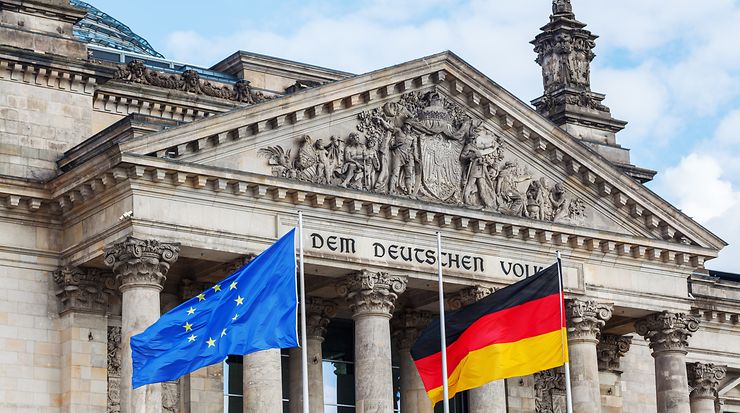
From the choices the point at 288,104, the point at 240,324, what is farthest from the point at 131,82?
the point at 240,324

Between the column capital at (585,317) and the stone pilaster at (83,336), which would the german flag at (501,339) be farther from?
the stone pilaster at (83,336)

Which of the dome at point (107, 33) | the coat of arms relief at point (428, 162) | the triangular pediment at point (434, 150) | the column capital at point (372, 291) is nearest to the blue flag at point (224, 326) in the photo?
the triangular pediment at point (434, 150)

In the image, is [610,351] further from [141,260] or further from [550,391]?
[141,260]

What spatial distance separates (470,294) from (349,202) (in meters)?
5.01

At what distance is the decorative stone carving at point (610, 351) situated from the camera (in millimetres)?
58156

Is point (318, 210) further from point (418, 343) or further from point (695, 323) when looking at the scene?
point (695, 323)

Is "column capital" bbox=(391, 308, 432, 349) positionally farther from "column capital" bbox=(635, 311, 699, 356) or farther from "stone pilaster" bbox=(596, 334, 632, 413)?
"column capital" bbox=(635, 311, 699, 356)

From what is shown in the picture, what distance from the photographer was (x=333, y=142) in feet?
165

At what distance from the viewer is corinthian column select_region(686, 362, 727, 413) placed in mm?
61562

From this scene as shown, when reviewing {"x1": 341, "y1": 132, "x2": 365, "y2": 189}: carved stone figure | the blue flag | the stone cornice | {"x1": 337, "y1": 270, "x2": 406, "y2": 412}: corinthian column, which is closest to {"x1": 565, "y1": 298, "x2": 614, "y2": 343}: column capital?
the stone cornice

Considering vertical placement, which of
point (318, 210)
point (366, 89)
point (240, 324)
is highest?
point (366, 89)

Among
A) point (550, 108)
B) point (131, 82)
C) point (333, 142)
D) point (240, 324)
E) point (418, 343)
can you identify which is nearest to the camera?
point (240, 324)

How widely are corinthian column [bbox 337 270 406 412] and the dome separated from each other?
17457 millimetres

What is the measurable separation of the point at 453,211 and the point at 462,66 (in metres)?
4.36
